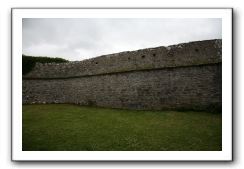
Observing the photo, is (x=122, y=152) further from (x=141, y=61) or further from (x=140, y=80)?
(x=141, y=61)

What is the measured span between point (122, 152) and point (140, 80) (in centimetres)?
459

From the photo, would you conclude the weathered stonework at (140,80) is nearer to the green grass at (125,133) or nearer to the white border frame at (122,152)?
the green grass at (125,133)

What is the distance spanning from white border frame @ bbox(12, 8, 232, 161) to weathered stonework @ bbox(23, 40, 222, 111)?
1.45m

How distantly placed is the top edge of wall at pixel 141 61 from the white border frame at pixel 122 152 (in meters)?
A: 1.87

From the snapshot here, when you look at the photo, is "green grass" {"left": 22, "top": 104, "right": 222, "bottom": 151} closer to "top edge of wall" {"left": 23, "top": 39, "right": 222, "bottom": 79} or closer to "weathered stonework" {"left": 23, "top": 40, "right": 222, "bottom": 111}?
"weathered stonework" {"left": 23, "top": 40, "right": 222, "bottom": 111}

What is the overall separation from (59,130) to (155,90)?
3975mm

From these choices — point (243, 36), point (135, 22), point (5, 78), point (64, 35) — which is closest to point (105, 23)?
point (135, 22)

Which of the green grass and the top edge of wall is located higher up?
the top edge of wall

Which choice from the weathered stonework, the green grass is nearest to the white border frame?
the green grass

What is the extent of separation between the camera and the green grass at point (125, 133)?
13.6ft

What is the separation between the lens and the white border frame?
3.90 m

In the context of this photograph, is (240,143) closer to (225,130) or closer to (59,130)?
(225,130)

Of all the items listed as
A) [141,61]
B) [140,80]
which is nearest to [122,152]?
[140,80]

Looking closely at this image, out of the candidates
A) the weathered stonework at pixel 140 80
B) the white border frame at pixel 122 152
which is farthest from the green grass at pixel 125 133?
the weathered stonework at pixel 140 80
